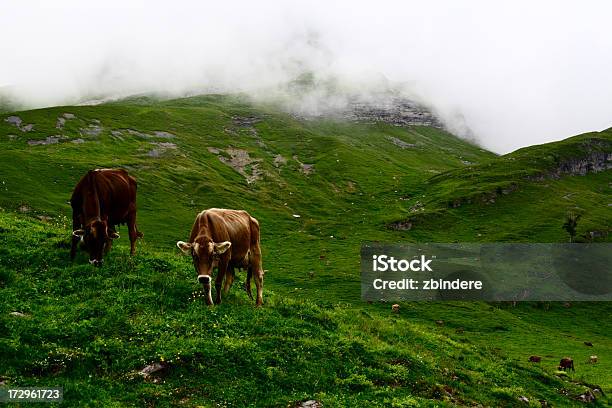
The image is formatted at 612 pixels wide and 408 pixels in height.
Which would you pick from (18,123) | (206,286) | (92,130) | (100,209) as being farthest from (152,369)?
(92,130)

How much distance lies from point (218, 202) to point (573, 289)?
248ft

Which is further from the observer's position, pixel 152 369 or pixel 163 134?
pixel 163 134

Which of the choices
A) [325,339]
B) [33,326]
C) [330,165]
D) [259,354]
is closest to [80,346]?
[33,326]

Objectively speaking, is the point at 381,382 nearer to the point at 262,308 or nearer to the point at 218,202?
the point at 262,308

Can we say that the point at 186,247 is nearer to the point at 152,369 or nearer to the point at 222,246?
the point at 222,246

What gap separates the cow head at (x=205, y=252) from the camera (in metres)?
17.8

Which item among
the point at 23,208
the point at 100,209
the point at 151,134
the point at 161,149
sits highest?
the point at 151,134

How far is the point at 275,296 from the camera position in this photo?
24641 mm

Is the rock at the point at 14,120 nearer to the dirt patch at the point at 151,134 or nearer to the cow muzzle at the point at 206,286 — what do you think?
the dirt patch at the point at 151,134

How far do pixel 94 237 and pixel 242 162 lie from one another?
15008 cm

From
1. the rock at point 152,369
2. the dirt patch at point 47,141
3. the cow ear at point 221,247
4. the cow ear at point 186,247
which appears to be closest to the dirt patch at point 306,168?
the dirt patch at point 47,141

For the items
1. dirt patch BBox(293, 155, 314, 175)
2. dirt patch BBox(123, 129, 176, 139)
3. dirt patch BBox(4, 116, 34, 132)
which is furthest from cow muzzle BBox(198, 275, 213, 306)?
dirt patch BBox(293, 155, 314, 175)

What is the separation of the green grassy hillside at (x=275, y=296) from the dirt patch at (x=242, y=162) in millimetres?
1205

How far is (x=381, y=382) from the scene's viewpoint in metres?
17.3
